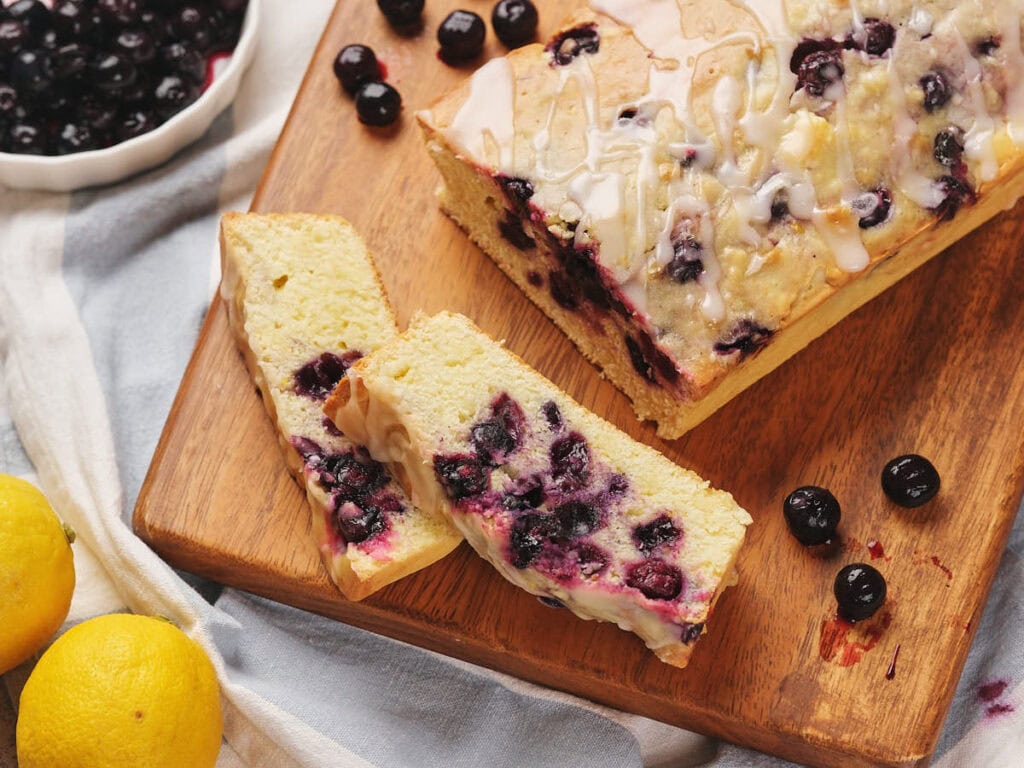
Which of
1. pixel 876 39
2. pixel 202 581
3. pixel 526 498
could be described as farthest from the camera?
pixel 202 581

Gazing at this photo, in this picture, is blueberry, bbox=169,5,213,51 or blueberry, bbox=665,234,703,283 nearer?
blueberry, bbox=665,234,703,283

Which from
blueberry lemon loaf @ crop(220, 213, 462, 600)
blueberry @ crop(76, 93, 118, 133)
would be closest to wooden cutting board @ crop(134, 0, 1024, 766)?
blueberry lemon loaf @ crop(220, 213, 462, 600)

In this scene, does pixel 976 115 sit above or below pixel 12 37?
above

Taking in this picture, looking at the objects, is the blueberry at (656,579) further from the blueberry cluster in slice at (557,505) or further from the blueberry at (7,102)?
the blueberry at (7,102)

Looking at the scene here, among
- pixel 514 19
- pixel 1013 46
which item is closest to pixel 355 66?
pixel 514 19

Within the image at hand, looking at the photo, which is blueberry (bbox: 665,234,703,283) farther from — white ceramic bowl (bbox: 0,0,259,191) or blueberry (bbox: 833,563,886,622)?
white ceramic bowl (bbox: 0,0,259,191)

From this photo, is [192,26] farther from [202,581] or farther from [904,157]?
[904,157]
